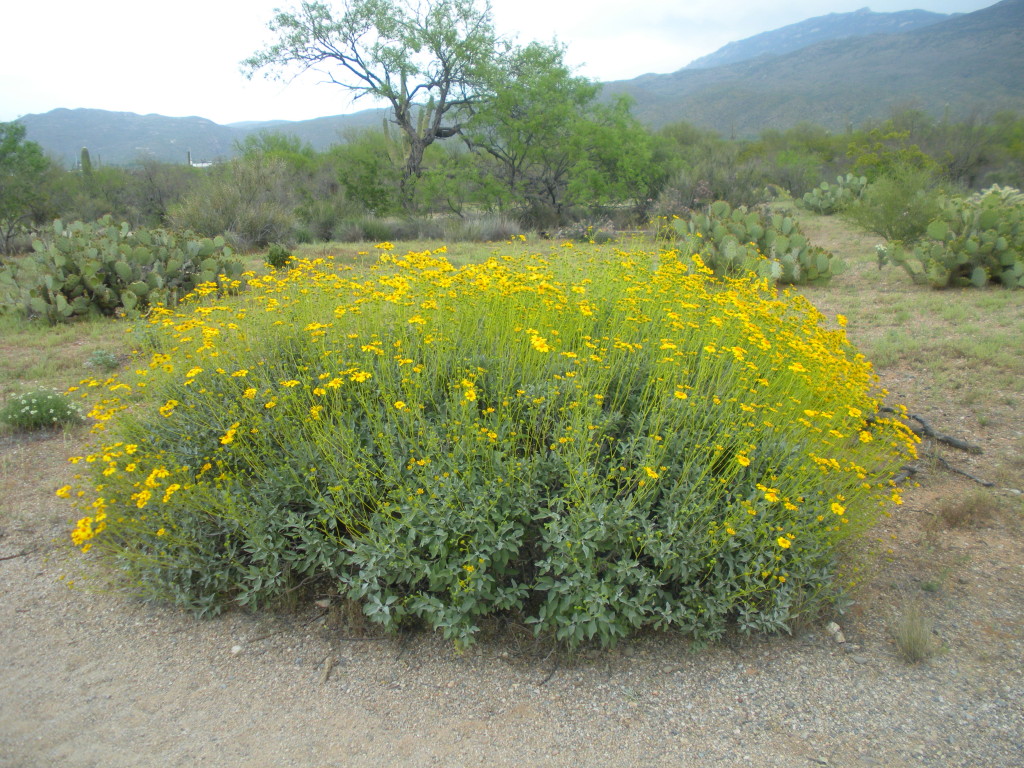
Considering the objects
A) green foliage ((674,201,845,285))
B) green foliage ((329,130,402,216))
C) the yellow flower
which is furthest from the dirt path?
green foliage ((329,130,402,216))

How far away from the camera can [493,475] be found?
2879 mm

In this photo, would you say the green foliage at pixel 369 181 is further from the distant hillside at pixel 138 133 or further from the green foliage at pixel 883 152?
the distant hillside at pixel 138 133

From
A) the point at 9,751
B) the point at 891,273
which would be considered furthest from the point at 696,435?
the point at 891,273

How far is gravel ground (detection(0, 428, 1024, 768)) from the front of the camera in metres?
2.31

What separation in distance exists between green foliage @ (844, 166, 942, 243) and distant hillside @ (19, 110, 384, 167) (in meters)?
79.2

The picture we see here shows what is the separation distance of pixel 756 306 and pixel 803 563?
6.74ft

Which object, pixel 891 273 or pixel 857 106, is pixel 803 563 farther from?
pixel 857 106

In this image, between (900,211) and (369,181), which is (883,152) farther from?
(369,181)

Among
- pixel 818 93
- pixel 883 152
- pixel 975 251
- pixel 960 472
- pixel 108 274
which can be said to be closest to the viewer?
pixel 960 472

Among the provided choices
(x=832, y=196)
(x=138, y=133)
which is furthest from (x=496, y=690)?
(x=138, y=133)

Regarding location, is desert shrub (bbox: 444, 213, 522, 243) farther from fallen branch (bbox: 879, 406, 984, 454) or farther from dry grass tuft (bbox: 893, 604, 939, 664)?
dry grass tuft (bbox: 893, 604, 939, 664)

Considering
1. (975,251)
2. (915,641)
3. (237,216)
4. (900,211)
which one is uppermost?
(237,216)

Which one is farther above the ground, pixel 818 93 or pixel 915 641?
pixel 818 93

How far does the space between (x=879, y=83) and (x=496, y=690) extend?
82161 mm
